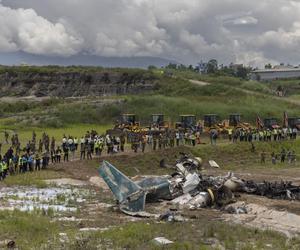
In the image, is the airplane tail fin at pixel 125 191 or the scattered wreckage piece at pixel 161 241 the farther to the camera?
the airplane tail fin at pixel 125 191

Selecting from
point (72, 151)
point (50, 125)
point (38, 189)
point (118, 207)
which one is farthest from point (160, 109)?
point (118, 207)

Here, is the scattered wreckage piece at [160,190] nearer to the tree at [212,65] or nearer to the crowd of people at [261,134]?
the crowd of people at [261,134]

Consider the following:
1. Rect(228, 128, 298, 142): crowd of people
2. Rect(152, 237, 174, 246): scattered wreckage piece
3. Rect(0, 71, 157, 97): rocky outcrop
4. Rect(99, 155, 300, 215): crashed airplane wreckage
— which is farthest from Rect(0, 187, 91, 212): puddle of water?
Rect(0, 71, 157, 97): rocky outcrop

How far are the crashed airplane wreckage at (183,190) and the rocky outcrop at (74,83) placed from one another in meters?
67.1

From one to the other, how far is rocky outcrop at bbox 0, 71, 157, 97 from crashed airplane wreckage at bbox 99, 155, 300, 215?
67145 mm

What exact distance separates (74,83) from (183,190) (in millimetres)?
78997

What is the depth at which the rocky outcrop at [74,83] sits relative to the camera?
95.7 m

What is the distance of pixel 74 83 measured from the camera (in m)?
102

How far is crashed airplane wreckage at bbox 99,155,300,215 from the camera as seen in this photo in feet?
72.3

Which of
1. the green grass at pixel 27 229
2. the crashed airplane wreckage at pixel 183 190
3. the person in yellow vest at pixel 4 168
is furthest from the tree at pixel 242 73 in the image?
the green grass at pixel 27 229

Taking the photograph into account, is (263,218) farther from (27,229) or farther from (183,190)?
(27,229)

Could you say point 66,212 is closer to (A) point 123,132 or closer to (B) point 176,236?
(B) point 176,236

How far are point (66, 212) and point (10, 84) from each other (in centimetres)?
8941

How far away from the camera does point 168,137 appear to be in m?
43.5
